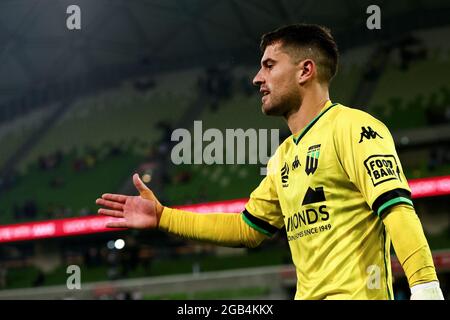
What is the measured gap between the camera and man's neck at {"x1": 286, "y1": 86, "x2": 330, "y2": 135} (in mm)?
3070

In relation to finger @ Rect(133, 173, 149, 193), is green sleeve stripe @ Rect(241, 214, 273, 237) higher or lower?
lower

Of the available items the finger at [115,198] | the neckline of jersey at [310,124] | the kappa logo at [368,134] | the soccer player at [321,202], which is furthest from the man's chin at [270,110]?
the finger at [115,198]

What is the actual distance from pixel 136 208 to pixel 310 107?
0.88 metres

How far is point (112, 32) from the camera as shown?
73.6 ft

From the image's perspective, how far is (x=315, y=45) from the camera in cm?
310

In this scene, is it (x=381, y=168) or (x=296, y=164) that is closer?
(x=381, y=168)

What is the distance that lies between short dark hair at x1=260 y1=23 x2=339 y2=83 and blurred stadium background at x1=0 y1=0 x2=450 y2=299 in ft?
37.6

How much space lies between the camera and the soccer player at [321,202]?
250 cm

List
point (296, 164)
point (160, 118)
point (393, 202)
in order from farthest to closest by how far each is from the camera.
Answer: point (160, 118) < point (296, 164) < point (393, 202)

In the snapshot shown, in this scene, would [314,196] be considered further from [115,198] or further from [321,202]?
[115,198]

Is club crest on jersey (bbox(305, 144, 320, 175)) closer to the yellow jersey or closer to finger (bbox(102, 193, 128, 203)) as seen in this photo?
the yellow jersey

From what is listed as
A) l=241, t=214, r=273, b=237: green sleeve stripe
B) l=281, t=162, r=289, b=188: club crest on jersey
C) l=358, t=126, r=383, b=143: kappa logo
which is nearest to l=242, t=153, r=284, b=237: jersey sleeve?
l=241, t=214, r=273, b=237: green sleeve stripe

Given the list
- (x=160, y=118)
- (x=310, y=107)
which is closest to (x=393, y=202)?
(x=310, y=107)

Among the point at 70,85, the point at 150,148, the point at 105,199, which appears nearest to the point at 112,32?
the point at 70,85
